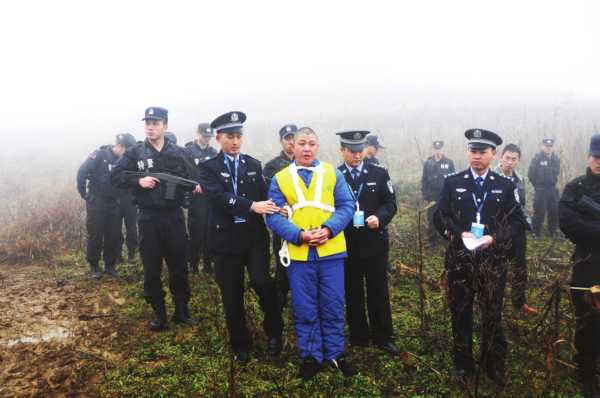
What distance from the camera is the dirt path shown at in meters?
3.88

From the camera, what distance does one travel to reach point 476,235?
375 cm

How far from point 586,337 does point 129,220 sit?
725 cm

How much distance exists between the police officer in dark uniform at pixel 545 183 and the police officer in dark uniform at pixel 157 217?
7.65 meters

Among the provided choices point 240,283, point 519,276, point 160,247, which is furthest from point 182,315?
point 519,276

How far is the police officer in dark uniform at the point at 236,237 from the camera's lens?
13.5 feet

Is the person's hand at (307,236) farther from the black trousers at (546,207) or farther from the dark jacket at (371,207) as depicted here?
the black trousers at (546,207)

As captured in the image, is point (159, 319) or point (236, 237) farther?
point (159, 319)

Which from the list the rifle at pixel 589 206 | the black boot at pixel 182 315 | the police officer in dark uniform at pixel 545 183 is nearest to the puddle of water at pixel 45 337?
the black boot at pixel 182 315

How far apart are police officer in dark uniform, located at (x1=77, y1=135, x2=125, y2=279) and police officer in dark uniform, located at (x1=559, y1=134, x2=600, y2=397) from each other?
659 cm

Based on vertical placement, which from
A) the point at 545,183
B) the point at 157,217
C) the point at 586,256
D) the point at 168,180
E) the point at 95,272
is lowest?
the point at 95,272

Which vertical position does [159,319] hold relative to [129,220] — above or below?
below

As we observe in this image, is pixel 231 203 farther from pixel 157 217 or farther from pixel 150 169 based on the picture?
pixel 150 169

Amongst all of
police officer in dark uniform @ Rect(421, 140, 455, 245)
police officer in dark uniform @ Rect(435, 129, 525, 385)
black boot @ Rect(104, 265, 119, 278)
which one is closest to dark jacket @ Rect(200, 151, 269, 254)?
police officer in dark uniform @ Rect(435, 129, 525, 385)

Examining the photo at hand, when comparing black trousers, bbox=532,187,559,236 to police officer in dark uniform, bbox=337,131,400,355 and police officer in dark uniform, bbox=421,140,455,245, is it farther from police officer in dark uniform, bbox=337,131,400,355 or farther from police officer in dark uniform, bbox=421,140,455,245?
police officer in dark uniform, bbox=337,131,400,355
